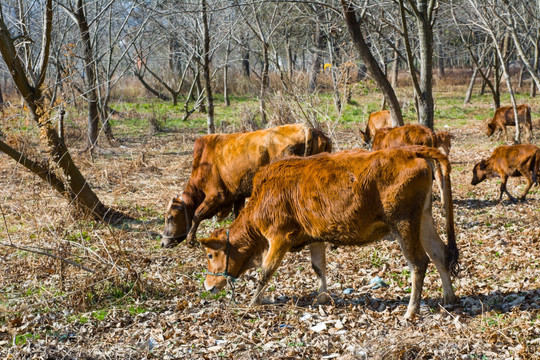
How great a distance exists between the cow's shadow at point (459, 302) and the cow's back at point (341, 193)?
834mm

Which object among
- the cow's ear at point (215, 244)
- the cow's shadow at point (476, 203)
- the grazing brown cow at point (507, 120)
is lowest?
the cow's shadow at point (476, 203)

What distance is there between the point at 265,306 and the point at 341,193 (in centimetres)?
164

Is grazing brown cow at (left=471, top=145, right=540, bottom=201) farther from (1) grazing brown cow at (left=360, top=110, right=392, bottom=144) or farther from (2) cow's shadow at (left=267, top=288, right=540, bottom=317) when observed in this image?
(2) cow's shadow at (left=267, top=288, right=540, bottom=317)

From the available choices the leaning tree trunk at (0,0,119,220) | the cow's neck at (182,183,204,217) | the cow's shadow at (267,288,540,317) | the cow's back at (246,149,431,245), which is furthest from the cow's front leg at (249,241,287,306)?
the leaning tree trunk at (0,0,119,220)

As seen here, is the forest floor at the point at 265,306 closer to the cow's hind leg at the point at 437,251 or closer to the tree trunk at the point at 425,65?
the cow's hind leg at the point at 437,251

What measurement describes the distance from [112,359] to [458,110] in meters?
23.3

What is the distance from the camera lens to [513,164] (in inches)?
406

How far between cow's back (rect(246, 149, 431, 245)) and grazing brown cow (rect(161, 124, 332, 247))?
2.29 m

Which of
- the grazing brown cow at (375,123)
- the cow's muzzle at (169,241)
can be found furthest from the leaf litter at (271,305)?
the grazing brown cow at (375,123)

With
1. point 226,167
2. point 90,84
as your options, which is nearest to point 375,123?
point 226,167

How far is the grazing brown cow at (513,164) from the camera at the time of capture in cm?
1008

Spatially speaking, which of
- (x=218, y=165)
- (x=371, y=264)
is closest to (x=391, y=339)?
(x=371, y=264)

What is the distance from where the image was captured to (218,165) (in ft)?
28.4

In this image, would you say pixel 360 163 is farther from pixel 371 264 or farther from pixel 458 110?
pixel 458 110
